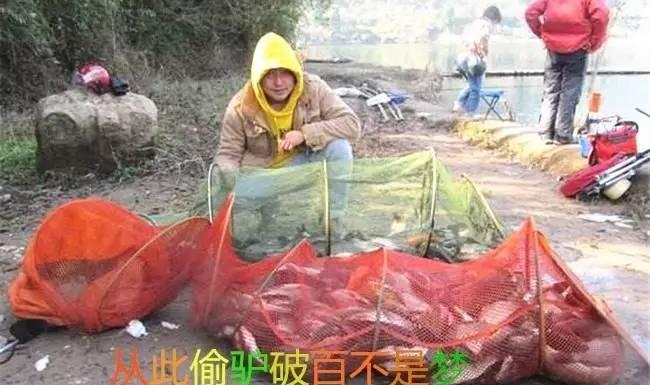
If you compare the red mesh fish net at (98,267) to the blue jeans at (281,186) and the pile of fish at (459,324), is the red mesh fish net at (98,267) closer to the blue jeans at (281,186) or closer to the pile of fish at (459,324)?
the blue jeans at (281,186)

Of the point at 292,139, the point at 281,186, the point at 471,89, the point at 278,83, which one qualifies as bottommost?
the point at 471,89

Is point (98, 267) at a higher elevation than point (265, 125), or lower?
lower

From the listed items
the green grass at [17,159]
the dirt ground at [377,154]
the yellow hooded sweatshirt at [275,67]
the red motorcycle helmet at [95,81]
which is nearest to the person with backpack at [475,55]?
the dirt ground at [377,154]

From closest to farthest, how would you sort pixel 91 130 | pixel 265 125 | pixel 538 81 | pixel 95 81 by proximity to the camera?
pixel 265 125 < pixel 91 130 < pixel 95 81 < pixel 538 81

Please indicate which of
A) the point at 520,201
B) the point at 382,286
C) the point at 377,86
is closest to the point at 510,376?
the point at 382,286

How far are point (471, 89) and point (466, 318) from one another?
706cm

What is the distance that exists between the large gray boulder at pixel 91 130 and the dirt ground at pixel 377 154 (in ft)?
0.63

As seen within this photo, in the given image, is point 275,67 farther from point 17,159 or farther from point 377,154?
point 377,154

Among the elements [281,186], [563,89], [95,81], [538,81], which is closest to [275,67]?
[281,186]

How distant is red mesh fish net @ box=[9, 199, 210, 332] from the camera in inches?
109

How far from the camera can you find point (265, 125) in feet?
11.9

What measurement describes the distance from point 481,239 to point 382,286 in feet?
3.23

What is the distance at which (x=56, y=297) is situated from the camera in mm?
2771

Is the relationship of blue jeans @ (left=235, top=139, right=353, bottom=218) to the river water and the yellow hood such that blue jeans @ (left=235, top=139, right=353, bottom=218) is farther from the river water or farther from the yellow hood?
the river water
